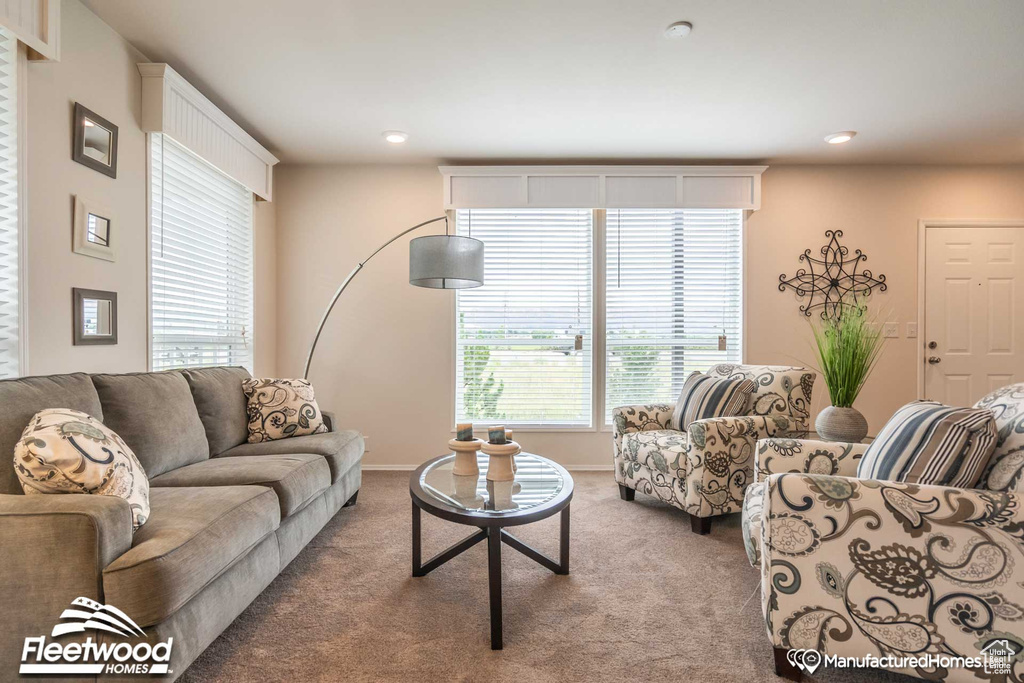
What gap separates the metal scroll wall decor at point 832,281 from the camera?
3.85 metres

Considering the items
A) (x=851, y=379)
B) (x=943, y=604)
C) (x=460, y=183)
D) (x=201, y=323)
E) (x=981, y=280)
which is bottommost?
(x=943, y=604)

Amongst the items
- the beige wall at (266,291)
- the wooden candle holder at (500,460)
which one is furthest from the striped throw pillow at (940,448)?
the beige wall at (266,291)

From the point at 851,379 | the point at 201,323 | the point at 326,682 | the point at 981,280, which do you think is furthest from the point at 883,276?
the point at 201,323

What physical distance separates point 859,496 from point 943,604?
0.33 meters

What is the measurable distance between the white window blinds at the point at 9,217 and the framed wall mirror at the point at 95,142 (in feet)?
0.86

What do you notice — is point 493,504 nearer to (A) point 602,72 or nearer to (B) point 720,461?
(B) point 720,461

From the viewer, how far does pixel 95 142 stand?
2178 millimetres

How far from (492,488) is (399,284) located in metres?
2.36

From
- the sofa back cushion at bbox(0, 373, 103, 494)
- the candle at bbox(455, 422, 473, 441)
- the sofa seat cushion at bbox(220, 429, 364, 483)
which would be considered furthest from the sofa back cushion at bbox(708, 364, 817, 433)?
the sofa back cushion at bbox(0, 373, 103, 494)

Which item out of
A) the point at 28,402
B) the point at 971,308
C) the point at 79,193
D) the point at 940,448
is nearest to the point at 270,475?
the point at 28,402

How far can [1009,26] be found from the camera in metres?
2.17

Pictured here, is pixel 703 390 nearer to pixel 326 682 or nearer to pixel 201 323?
pixel 326 682

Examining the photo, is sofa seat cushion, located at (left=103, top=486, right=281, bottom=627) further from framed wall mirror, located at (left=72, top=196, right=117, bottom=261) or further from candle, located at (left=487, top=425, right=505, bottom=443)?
framed wall mirror, located at (left=72, top=196, right=117, bottom=261)

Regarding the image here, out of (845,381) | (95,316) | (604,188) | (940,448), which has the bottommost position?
(940,448)
